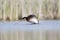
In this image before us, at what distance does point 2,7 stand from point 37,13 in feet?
1.80

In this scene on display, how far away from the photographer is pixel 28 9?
292 cm

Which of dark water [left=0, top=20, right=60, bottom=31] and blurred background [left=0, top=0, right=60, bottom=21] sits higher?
blurred background [left=0, top=0, right=60, bottom=21]

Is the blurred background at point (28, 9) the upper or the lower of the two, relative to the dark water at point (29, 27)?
upper

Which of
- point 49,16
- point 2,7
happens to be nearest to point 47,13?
point 49,16

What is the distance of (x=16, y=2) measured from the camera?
2930 mm

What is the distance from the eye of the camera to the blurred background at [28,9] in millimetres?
2891

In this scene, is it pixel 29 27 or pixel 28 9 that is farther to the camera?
pixel 28 9

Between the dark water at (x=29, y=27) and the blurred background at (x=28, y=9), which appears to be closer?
the dark water at (x=29, y=27)

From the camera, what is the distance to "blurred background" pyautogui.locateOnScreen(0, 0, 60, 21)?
2891 millimetres

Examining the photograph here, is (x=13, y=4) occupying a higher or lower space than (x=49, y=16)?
higher

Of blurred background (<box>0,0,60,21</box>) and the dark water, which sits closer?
the dark water

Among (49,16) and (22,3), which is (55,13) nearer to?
(49,16)

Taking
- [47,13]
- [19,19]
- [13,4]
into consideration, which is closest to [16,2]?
[13,4]

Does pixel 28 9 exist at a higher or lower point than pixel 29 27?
higher
